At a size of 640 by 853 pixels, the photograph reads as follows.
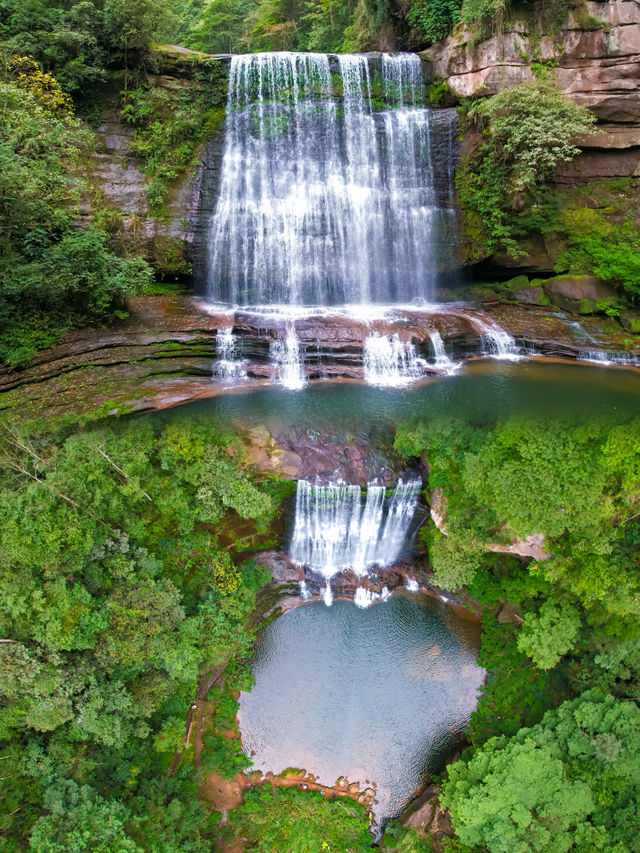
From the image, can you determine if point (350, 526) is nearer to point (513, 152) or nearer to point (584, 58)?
point (513, 152)

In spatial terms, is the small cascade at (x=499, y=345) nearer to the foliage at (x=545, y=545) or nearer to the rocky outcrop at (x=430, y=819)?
the foliage at (x=545, y=545)

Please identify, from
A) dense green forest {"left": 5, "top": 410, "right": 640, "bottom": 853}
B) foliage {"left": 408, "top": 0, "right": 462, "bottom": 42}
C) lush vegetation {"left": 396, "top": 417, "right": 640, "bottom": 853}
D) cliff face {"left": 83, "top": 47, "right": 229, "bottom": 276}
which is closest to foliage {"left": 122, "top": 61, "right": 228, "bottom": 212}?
cliff face {"left": 83, "top": 47, "right": 229, "bottom": 276}

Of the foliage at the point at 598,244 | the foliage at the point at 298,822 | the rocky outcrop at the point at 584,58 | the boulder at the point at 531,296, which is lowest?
the foliage at the point at 298,822

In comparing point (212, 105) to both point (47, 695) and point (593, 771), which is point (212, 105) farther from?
point (593, 771)

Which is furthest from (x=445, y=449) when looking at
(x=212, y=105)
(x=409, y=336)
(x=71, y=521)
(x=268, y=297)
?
(x=212, y=105)

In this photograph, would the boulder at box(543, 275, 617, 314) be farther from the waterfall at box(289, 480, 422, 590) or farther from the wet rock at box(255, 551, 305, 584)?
the wet rock at box(255, 551, 305, 584)

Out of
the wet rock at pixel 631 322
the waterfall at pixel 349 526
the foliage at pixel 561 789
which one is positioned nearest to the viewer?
the foliage at pixel 561 789

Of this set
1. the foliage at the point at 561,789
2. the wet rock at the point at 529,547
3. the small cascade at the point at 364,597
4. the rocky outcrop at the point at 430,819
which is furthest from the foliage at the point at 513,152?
the rocky outcrop at the point at 430,819
